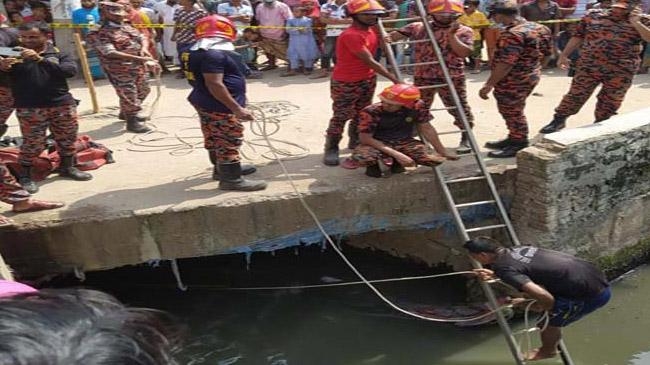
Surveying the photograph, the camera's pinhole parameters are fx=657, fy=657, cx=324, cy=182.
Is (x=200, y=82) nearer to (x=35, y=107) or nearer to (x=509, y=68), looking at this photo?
(x=35, y=107)

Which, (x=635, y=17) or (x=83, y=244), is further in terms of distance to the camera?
(x=635, y=17)

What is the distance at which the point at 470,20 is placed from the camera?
10.2 m

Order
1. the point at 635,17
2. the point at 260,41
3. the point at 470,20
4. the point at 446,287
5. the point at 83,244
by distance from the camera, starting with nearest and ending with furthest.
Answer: the point at 83,244, the point at 635,17, the point at 446,287, the point at 470,20, the point at 260,41

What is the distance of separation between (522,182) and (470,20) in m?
5.37

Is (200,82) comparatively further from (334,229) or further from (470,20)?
(470,20)

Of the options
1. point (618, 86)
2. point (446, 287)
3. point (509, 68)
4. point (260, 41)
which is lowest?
point (446, 287)

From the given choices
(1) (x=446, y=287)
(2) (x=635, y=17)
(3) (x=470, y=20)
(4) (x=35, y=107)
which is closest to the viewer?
(4) (x=35, y=107)

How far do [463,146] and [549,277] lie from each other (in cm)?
221

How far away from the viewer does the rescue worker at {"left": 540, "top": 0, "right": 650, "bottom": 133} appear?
5961 millimetres

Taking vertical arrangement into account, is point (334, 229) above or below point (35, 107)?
below

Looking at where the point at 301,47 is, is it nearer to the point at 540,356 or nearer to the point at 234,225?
the point at 234,225

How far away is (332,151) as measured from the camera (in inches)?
233

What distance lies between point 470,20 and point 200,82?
642 centimetres

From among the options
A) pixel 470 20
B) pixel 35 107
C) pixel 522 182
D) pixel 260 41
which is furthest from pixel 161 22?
pixel 522 182
